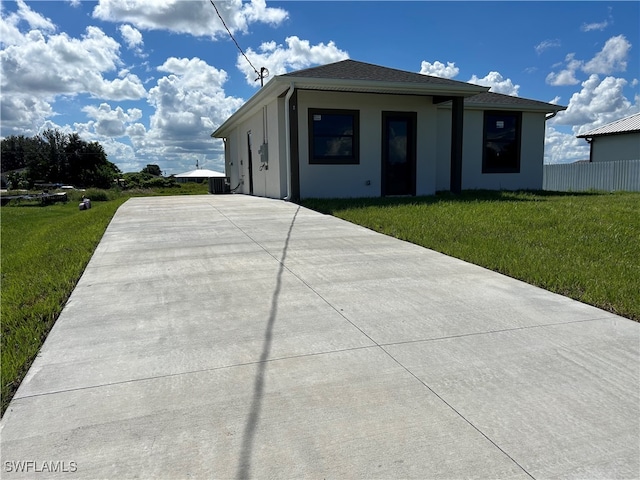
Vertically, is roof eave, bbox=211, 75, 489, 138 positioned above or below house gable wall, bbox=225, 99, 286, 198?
above

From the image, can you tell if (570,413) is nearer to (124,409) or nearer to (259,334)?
(259,334)

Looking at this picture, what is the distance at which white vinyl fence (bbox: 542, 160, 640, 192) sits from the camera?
18.6m

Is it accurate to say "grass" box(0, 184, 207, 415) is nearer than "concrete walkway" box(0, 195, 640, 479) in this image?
No

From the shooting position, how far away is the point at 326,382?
2.58 meters

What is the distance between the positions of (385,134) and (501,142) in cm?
480

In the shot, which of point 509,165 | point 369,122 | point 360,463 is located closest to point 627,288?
point 360,463

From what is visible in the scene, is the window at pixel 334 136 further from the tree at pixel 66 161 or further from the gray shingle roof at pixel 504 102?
the tree at pixel 66 161

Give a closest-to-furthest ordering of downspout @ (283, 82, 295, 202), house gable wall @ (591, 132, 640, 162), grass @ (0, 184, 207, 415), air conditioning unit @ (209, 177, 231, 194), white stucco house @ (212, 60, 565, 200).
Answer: grass @ (0, 184, 207, 415), downspout @ (283, 82, 295, 202), white stucco house @ (212, 60, 565, 200), air conditioning unit @ (209, 177, 231, 194), house gable wall @ (591, 132, 640, 162)

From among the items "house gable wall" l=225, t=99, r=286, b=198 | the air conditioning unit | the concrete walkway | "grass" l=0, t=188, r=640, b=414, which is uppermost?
"house gable wall" l=225, t=99, r=286, b=198

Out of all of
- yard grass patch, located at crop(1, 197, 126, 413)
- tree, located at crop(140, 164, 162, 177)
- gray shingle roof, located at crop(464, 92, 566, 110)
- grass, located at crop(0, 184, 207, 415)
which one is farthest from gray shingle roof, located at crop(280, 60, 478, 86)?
tree, located at crop(140, 164, 162, 177)

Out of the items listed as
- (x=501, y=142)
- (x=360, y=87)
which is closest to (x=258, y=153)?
(x=360, y=87)

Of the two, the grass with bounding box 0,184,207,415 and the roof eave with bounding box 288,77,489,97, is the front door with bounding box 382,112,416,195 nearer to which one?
the roof eave with bounding box 288,77,489,97

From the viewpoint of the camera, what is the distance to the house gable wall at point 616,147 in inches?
896

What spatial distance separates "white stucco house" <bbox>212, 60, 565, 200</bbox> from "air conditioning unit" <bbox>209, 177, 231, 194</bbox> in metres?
5.83
